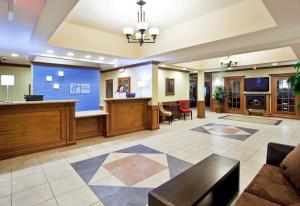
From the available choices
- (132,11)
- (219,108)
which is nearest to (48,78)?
(132,11)

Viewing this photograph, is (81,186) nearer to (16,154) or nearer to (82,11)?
(16,154)

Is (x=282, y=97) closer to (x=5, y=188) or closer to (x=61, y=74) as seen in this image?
(x=61, y=74)

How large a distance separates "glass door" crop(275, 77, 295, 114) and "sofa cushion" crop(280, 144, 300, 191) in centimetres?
854

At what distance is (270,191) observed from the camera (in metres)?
1.58

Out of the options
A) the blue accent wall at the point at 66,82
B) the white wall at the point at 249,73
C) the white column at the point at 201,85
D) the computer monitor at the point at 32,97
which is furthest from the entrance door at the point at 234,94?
the computer monitor at the point at 32,97

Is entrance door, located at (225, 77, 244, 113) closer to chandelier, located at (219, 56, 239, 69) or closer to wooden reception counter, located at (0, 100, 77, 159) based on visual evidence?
chandelier, located at (219, 56, 239, 69)

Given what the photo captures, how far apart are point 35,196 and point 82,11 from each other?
11.4 feet

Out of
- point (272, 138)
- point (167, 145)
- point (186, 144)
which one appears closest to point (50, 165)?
point (167, 145)

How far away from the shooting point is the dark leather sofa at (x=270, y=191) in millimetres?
1449

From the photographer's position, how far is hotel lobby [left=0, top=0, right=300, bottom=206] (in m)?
2.10

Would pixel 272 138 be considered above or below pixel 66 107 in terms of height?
below

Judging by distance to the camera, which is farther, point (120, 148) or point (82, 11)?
point (120, 148)

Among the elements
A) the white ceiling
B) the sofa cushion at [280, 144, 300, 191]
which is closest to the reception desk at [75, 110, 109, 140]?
the white ceiling

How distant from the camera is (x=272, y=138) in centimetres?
497
